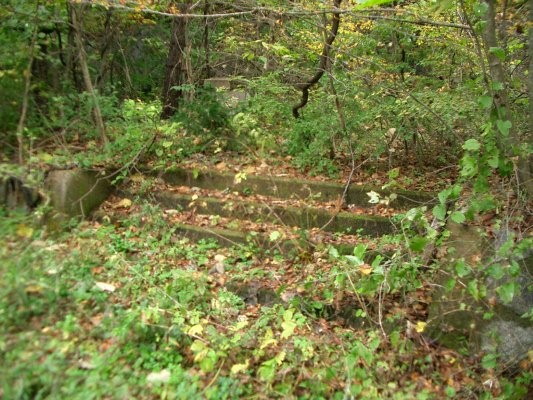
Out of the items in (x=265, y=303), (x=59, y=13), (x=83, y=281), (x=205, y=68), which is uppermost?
(x=59, y=13)

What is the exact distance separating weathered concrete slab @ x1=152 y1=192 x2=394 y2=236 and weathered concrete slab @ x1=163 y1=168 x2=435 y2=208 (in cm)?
42

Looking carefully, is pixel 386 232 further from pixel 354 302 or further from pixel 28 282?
pixel 28 282

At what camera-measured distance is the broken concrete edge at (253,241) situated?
16.9 feet

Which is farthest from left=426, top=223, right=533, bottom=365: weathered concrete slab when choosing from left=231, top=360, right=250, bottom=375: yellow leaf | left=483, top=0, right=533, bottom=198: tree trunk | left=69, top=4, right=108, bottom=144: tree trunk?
left=69, top=4, right=108, bottom=144: tree trunk

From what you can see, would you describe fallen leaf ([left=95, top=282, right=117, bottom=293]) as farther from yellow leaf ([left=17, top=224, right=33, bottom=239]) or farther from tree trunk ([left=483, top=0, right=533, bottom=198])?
tree trunk ([left=483, top=0, right=533, bottom=198])

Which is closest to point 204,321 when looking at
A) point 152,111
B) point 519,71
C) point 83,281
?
point 83,281

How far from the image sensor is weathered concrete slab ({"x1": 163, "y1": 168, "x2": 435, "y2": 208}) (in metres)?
5.91

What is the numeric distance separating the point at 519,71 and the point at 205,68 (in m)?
5.54

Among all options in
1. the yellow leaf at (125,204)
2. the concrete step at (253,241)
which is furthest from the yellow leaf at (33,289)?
the yellow leaf at (125,204)

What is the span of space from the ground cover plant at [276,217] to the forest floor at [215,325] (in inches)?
0.7

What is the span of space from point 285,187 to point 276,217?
740 millimetres

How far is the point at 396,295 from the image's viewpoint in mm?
4480

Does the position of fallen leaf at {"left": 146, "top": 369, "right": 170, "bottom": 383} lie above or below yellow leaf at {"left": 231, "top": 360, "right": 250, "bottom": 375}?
above

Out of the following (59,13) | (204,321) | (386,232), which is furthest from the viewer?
(59,13)
